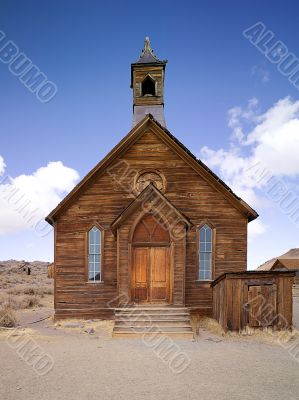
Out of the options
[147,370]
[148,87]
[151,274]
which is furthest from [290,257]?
[147,370]

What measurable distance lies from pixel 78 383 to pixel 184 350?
3.42 metres

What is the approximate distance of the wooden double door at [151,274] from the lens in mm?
12820

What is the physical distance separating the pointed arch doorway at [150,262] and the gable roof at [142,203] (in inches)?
27.0

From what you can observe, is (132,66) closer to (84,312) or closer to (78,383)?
(84,312)

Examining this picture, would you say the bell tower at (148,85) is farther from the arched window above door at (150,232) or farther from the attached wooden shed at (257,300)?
the attached wooden shed at (257,300)

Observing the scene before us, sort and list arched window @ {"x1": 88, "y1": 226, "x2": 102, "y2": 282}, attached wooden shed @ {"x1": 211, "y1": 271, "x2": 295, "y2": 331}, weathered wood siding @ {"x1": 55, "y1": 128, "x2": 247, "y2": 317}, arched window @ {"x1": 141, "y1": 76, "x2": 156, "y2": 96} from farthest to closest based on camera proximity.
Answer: arched window @ {"x1": 141, "y1": 76, "x2": 156, "y2": 96} < arched window @ {"x1": 88, "y1": 226, "x2": 102, "y2": 282} < weathered wood siding @ {"x1": 55, "y1": 128, "x2": 247, "y2": 317} < attached wooden shed @ {"x1": 211, "y1": 271, "x2": 295, "y2": 331}

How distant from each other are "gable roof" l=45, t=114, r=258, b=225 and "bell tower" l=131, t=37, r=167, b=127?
241cm

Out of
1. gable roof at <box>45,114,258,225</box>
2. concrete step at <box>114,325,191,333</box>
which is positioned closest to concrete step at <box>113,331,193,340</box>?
concrete step at <box>114,325,191,333</box>

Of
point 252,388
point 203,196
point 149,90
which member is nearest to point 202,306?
point 203,196

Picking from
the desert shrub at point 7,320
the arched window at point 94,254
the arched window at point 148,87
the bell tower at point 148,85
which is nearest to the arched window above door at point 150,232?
the arched window at point 94,254

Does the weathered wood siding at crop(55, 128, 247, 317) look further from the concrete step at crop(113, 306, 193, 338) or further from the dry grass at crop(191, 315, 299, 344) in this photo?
the dry grass at crop(191, 315, 299, 344)

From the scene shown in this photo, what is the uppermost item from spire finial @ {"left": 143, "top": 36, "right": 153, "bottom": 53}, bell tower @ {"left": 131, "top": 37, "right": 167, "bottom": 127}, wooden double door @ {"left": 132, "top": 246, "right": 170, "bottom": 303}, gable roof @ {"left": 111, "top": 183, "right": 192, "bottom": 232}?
spire finial @ {"left": 143, "top": 36, "right": 153, "bottom": 53}

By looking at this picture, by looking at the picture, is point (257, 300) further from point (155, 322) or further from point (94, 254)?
point (94, 254)

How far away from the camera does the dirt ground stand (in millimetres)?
6037
